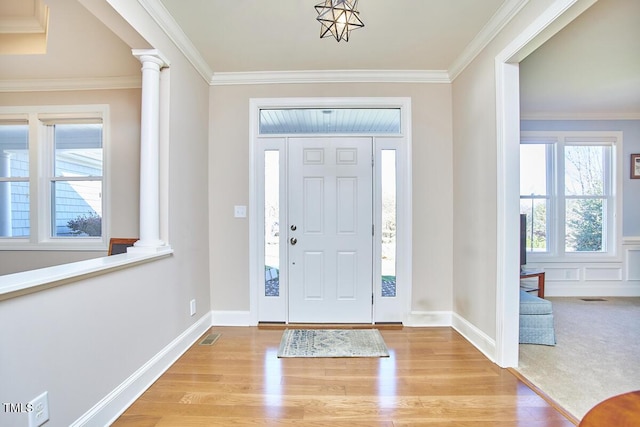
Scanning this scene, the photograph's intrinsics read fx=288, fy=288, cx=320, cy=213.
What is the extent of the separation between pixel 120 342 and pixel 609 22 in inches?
157

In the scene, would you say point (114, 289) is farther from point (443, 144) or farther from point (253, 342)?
point (443, 144)

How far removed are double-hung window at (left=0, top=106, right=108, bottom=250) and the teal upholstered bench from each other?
4.20 meters

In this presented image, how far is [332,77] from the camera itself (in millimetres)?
2920

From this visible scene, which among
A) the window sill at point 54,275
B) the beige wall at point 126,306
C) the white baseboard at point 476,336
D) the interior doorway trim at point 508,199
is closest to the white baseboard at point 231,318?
the beige wall at point 126,306

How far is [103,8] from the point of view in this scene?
166cm

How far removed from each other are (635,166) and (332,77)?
14.7ft

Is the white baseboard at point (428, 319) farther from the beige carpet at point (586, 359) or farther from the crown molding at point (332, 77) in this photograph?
the crown molding at point (332, 77)

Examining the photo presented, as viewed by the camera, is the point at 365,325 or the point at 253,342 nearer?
the point at 253,342

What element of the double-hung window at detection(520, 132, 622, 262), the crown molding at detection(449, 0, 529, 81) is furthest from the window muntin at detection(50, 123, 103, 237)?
the double-hung window at detection(520, 132, 622, 262)

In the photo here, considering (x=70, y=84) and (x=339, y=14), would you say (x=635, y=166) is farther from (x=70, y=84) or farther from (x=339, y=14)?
(x=70, y=84)

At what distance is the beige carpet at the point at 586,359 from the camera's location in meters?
1.83

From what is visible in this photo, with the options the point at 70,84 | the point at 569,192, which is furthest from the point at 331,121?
the point at 569,192

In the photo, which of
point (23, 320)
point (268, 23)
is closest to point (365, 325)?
point (23, 320)

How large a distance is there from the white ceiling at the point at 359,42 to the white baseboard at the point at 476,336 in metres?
2.40
